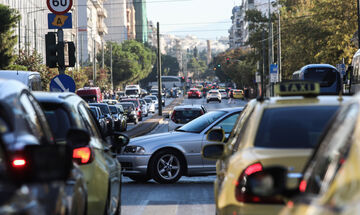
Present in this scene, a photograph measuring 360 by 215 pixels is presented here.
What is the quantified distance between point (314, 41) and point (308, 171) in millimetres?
60109

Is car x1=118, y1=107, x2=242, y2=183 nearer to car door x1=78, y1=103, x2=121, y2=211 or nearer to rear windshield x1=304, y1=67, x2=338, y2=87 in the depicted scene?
car door x1=78, y1=103, x2=121, y2=211

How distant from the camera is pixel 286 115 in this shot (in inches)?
250

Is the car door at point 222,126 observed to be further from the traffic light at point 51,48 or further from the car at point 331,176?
the car at point 331,176

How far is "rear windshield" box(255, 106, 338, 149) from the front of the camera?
6.03 meters

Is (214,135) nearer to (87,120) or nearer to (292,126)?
(87,120)

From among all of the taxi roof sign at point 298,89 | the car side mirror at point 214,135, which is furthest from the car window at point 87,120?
the taxi roof sign at point 298,89

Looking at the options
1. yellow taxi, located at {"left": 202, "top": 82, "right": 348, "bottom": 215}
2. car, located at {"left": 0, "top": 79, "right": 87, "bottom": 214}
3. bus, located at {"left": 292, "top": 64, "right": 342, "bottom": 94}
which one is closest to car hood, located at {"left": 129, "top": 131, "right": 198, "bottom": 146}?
yellow taxi, located at {"left": 202, "top": 82, "right": 348, "bottom": 215}

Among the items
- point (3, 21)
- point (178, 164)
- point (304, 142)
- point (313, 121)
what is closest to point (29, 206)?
point (304, 142)

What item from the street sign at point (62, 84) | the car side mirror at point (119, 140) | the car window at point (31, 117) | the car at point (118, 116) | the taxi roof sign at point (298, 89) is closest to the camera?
the car window at point (31, 117)

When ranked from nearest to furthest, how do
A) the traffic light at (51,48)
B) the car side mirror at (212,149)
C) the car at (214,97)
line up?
the car side mirror at (212,149) → the traffic light at (51,48) → the car at (214,97)

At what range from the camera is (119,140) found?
10117 millimetres

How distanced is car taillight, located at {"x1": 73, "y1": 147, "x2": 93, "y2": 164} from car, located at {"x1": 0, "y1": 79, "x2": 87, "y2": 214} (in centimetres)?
199

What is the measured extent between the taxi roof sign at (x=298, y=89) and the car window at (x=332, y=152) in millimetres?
2647

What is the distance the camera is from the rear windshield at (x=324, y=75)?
4741 centimetres
